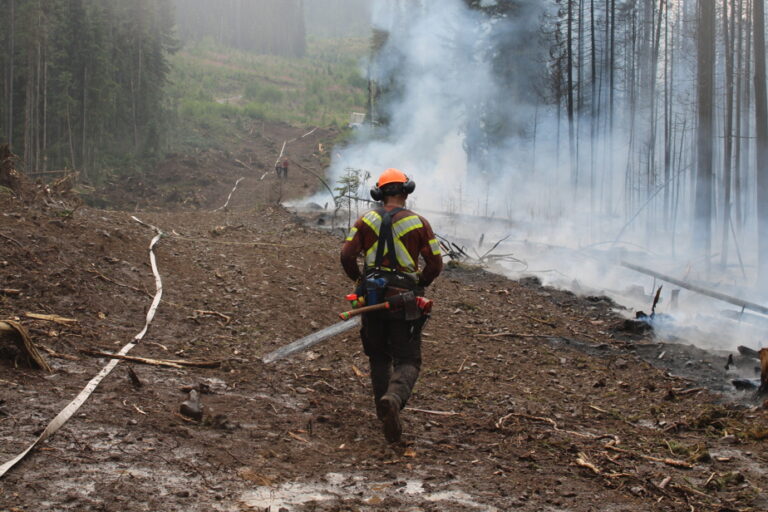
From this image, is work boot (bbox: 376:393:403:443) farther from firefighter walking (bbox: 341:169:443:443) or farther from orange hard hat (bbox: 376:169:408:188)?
orange hard hat (bbox: 376:169:408:188)

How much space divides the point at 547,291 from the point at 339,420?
26.8 feet

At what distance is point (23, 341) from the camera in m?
4.94

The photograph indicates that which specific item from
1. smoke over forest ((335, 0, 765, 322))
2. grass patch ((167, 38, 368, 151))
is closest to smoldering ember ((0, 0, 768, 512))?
smoke over forest ((335, 0, 765, 322))

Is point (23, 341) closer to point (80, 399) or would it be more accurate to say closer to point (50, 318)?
point (80, 399)

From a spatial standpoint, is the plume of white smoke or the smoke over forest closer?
the smoke over forest

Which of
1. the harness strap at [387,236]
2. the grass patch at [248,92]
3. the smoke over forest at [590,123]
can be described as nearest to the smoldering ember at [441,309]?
the harness strap at [387,236]

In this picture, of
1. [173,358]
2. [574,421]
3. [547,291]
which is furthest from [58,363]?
[547,291]

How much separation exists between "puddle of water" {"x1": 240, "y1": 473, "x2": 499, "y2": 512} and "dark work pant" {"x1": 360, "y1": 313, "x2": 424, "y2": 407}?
3.47 ft

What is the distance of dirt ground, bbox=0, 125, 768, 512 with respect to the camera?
375 centimetres

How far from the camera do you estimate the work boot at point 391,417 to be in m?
4.55

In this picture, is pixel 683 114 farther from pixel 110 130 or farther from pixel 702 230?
pixel 110 130

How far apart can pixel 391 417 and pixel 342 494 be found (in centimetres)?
90

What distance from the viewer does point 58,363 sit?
5316mm

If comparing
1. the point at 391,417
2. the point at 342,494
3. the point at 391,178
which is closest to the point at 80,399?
the point at 342,494
